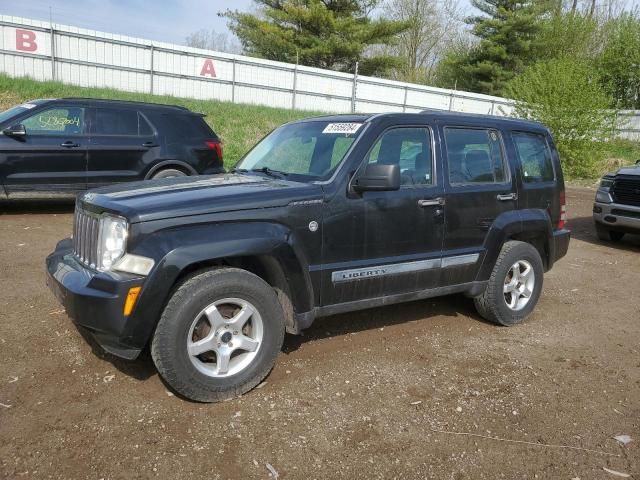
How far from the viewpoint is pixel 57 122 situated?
27.1 feet

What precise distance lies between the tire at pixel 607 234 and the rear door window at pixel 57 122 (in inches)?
348

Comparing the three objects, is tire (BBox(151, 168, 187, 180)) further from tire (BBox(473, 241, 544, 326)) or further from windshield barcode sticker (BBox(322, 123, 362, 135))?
tire (BBox(473, 241, 544, 326))

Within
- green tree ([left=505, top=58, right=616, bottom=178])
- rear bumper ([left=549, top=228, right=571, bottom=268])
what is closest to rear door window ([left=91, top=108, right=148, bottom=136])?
rear bumper ([left=549, top=228, right=571, bottom=268])

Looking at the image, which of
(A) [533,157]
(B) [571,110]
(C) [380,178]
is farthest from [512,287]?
(B) [571,110]

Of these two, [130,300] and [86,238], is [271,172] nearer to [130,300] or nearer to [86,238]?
[86,238]

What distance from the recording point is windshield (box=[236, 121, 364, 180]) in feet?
12.9

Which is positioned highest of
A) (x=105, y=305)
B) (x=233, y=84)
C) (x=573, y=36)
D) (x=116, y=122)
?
(x=573, y=36)

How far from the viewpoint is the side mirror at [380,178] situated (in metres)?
3.60

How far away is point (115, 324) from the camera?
9.76 ft

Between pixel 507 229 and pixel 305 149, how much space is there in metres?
1.94

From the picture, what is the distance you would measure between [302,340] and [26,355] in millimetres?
2030

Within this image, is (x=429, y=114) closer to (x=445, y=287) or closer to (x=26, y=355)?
(x=445, y=287)

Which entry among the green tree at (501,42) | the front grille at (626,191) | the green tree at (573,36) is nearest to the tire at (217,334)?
the front grille at (626,191)

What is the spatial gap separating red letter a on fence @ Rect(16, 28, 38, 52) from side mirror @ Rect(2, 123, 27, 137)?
10550mm
